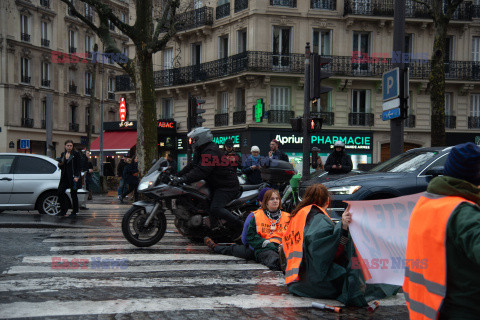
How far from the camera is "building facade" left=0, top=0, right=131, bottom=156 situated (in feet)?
144

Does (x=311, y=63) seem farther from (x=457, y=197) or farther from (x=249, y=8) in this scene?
(x=249, y=8)

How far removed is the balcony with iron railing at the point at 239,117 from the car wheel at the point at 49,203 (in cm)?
1730

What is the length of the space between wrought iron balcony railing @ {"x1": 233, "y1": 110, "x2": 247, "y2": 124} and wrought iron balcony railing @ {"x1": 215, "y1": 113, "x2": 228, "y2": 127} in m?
0.86

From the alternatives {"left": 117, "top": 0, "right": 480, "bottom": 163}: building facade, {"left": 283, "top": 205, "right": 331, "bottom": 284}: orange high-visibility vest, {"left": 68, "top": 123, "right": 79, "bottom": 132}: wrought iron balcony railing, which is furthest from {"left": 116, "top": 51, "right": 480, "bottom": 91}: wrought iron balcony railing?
{"left": 283, "top": 205, "right": 331, "bottom": 284}: orange high-visibility vest

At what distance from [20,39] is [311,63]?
130 feet

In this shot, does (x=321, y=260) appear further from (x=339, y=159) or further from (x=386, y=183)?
(x=339, y=159)

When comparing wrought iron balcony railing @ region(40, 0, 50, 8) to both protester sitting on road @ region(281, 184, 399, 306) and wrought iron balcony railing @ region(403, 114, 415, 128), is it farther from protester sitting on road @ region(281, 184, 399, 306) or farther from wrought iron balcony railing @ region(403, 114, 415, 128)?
protester sitting on road @ region(281, 184, 399, 306)

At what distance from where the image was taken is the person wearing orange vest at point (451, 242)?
2.54 meters

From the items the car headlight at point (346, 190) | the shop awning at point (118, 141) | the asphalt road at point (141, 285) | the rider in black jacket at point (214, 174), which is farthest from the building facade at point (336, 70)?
the asphalt road at point (141, 285)

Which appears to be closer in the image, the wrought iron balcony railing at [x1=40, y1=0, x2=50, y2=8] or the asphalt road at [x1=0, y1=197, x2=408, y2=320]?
the asphalt road at [x1=0, y1=197, x2=408, y2=320]

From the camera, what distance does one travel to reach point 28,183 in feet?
40.3

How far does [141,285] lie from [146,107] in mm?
11892

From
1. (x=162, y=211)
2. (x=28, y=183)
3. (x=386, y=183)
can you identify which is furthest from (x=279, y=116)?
(x=162, y=211)

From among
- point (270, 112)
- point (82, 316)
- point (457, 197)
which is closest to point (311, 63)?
point (82, 316)
